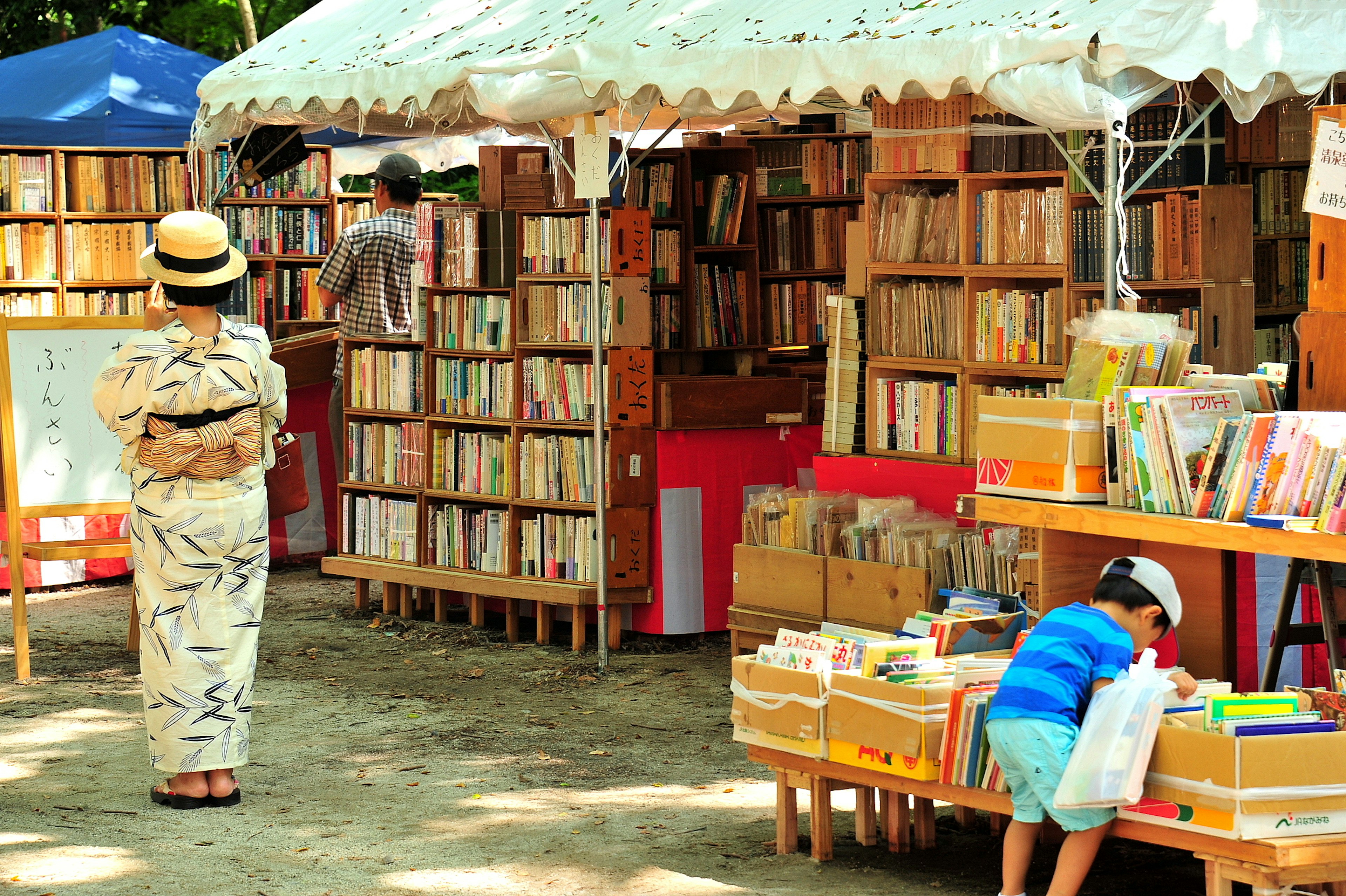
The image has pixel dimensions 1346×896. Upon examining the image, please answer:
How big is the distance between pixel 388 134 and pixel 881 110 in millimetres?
3790

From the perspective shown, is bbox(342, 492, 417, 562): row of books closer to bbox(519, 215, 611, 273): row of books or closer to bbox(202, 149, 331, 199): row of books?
bbox(519, 215, 611, 273): row of books

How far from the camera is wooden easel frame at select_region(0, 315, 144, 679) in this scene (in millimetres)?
7504

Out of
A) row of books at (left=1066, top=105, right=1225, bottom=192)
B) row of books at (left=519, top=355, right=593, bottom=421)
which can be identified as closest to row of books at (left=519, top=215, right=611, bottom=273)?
row of books at (left=519, top=355, right=593, bottom=421)

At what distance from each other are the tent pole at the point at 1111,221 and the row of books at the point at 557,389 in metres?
2.92

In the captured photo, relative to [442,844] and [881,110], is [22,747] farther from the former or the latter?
[881,110]

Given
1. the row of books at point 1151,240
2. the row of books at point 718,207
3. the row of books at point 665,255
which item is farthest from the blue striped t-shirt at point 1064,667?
the row of books at point 718,207

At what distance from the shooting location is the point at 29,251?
38.3 feet

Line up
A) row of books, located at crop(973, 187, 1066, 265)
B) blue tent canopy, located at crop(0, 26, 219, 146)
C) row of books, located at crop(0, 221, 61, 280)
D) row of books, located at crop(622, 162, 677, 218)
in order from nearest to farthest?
row of books, located at crop(973, 187, 1066, 265)
row of books, located at crop(622, 162, 677, 218)
row of books, located at crop(0, 221, 61, 280)
blue tent canopy, located at crop(0, 26, 219, 146)

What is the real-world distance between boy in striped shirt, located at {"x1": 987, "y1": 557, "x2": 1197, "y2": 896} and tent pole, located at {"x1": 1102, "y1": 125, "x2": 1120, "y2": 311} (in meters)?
1.36

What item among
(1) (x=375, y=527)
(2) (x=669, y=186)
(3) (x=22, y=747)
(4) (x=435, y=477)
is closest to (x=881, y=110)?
(2) (x=669, y=186)

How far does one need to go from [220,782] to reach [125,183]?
24.3 feet

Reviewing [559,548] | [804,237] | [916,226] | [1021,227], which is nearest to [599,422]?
[559,548]

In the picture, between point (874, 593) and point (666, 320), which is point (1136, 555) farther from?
point (666, 320)

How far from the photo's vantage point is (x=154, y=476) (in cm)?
564
